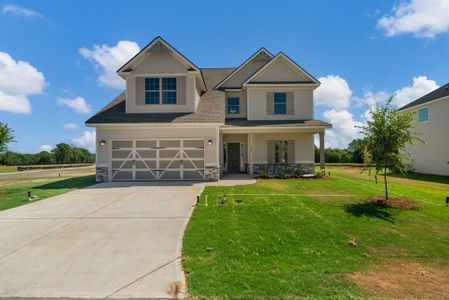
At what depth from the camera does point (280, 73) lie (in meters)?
18.3

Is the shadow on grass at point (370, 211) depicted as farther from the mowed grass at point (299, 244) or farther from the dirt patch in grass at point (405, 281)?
the dirt patch in grass at point (405, 281)

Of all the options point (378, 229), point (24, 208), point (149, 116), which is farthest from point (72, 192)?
point (378, 229)

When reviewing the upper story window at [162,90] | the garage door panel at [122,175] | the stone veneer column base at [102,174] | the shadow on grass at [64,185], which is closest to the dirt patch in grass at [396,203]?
the upper story window at [162,90]

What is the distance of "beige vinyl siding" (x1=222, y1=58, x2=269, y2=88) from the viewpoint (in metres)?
20.0

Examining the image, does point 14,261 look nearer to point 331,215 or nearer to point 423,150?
point 331,215

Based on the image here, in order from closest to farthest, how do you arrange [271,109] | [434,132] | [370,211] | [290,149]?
[370,211] < [290,149] < [271,109] < [434,132]

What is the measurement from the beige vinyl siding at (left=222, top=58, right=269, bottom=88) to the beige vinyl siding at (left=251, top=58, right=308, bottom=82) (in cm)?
212

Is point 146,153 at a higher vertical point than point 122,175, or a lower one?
higher

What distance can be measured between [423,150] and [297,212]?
2006cm

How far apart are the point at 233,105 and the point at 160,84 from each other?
5859 mm

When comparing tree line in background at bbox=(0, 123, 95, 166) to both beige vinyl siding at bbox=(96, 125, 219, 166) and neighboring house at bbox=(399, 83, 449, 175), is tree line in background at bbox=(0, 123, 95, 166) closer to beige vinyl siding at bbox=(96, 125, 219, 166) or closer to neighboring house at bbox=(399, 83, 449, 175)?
beige vinyl siding at bbox=(96, 125, 219, 166)

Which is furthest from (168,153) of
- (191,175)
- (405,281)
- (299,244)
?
(405,281)

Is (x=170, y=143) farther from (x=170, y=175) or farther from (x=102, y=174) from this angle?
(x=102, y=174)

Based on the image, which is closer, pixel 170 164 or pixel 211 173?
pixel 211 173
